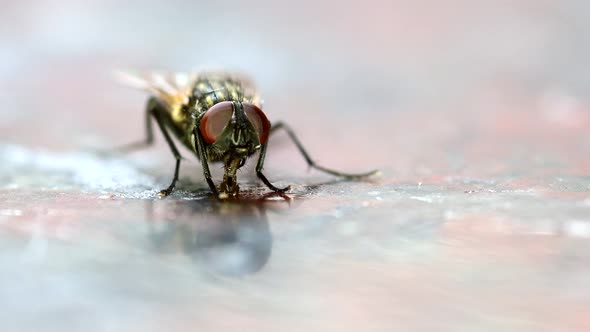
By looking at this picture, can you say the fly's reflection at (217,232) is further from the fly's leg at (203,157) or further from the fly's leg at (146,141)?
the fly's leg at (146,141)

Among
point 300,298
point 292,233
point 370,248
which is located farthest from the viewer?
point 292,233

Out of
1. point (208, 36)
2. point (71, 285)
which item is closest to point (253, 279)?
point (71, 285)

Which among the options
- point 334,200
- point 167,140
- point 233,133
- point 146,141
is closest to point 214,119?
point 233,133

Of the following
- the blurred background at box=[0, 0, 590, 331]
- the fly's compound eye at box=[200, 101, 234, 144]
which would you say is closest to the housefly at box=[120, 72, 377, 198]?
the fly's compound eye at box=[200, 101, 234, 144]

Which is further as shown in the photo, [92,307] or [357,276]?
[357,276]

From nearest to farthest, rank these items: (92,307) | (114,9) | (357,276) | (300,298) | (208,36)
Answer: (92,307) < (300,298) < (357,276) < (208,36) < (114,9)

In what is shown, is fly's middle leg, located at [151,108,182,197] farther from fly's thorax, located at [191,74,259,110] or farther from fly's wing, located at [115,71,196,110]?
fly's thorax, located at [191,74,259,110]

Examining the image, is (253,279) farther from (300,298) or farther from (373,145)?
(373,145)

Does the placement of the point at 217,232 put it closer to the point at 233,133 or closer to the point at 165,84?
the point at 233,133

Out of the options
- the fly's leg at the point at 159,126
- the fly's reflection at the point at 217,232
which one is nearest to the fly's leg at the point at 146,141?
the fly's leg at the point at 159,126
